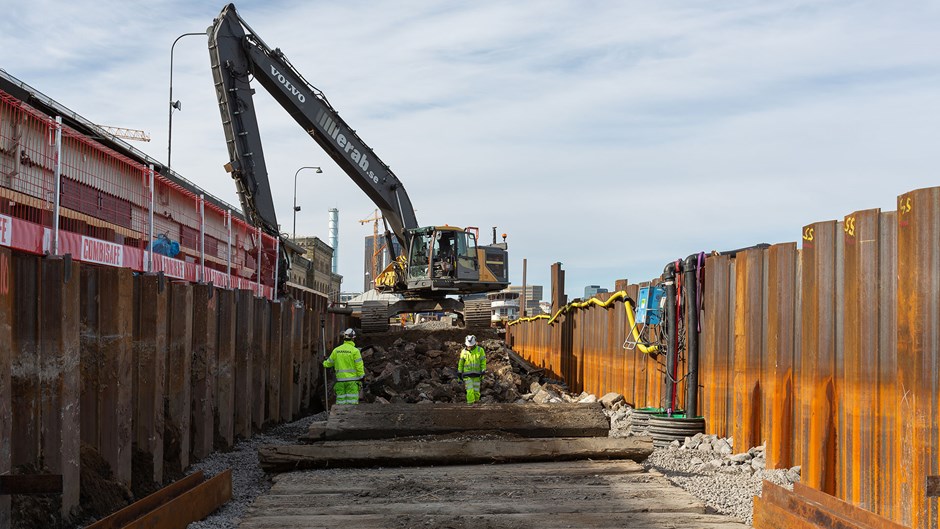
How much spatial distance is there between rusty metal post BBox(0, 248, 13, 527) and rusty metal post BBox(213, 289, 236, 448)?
5.27 meters

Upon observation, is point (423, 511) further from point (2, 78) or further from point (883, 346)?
point (2, 78)

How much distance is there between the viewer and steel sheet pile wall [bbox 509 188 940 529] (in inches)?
243

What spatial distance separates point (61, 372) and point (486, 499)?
11.4 feet

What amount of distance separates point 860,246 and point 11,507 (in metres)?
6.44

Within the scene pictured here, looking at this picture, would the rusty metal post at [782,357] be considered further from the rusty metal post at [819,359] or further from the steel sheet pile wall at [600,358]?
the steel sheet pile wall at [600,358]

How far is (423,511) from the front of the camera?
7.15m

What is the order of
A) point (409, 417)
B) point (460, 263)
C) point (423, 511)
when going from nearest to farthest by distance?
point (423, 511) → point (409, 417) → point (460, 263)

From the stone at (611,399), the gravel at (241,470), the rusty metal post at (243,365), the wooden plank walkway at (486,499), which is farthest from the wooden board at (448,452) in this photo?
the stone at (611,399)

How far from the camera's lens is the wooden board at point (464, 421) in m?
10.3

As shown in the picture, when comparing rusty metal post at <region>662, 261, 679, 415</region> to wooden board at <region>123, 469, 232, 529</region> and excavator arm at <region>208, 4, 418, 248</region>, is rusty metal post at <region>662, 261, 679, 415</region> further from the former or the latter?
excavator arm at <region>208, 4, 418, 248</region>

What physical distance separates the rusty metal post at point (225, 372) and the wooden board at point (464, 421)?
2127 millimetres

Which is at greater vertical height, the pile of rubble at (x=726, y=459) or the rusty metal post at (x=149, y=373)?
the rusty metal post at (x=149, y=373)

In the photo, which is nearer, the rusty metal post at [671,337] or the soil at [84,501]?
the soil at [84,501]

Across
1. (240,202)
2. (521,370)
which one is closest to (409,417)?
(240,202)
